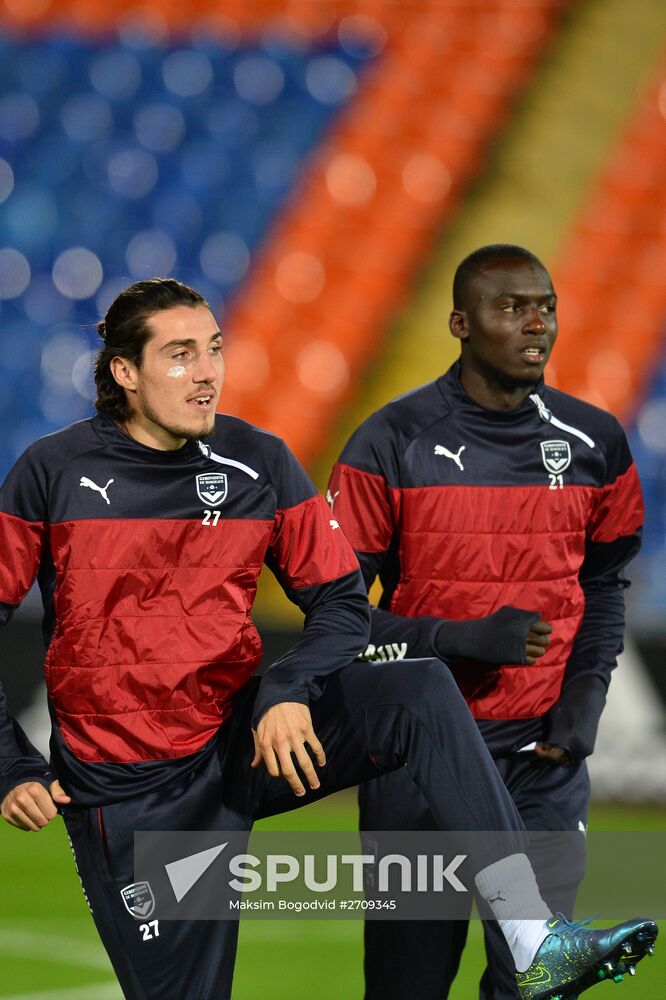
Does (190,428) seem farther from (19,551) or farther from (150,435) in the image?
(19,551)

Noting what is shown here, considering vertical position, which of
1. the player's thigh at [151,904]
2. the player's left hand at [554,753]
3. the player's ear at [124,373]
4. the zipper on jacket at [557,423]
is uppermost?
the player's ear at [124,373]

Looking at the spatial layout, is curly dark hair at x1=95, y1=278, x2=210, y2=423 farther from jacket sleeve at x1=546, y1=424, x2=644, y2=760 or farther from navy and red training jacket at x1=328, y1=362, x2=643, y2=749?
jacket sleeve at x1=546, y1=424, x2=644, y2=760

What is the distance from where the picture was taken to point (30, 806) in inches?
98.4

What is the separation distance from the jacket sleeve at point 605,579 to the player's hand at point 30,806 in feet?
3.45

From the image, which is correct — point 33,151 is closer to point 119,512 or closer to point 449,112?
point 449,112

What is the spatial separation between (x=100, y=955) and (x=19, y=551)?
1.98 m

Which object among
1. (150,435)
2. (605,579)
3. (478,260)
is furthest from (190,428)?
(605,579)

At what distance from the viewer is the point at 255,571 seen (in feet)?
8.91

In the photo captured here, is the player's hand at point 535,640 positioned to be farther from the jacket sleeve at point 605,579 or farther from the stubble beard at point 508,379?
the stubble beard at point 508,379

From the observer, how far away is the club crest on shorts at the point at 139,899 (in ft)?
8.54

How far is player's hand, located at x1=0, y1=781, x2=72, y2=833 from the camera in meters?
2.50

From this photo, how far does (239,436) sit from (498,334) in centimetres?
61

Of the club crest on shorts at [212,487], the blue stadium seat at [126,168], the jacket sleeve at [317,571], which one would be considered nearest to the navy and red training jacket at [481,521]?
the jacket sleeve at [317,571]

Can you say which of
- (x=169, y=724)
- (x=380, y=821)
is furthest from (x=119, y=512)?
(x=380, y=821)
